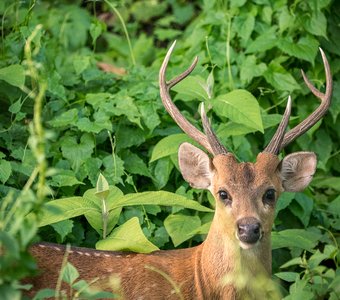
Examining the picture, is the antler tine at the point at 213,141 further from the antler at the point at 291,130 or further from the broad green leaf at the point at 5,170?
the broad green leaf at the point at 5,170

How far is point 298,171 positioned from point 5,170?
1640 mm

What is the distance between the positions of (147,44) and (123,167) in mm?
2838

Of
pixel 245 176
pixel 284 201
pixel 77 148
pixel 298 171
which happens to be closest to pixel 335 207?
pixel 284 201

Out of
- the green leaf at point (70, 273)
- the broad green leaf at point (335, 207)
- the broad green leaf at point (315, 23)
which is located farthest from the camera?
the broad green leaf at point (315, 23)

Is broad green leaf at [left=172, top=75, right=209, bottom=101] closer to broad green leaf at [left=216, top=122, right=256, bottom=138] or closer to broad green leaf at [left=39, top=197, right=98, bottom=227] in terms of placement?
broad green leaf at [left=216, top=122, right=256, bottom=138]

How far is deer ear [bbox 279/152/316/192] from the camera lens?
5793 mm

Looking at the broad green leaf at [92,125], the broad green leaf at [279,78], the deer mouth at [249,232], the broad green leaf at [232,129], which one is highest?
the broad green leaf at [279,78]

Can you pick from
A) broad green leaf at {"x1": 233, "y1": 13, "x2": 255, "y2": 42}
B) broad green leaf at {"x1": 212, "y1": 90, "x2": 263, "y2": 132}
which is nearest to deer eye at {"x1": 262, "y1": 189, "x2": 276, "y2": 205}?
broad green leaf at {"x1": 212, "y1": 90, "x2": 263, "y2": 132}

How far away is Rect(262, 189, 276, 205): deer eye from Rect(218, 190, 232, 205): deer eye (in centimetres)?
18

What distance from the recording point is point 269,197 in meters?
5.46

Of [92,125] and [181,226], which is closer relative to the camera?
[181,226]

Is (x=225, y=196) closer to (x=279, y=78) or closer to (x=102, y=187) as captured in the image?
(x=102, y=187)

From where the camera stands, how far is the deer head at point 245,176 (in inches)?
208

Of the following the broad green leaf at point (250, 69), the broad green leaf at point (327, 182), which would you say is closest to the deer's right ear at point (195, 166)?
the broad green leaf at point (327, 182)
